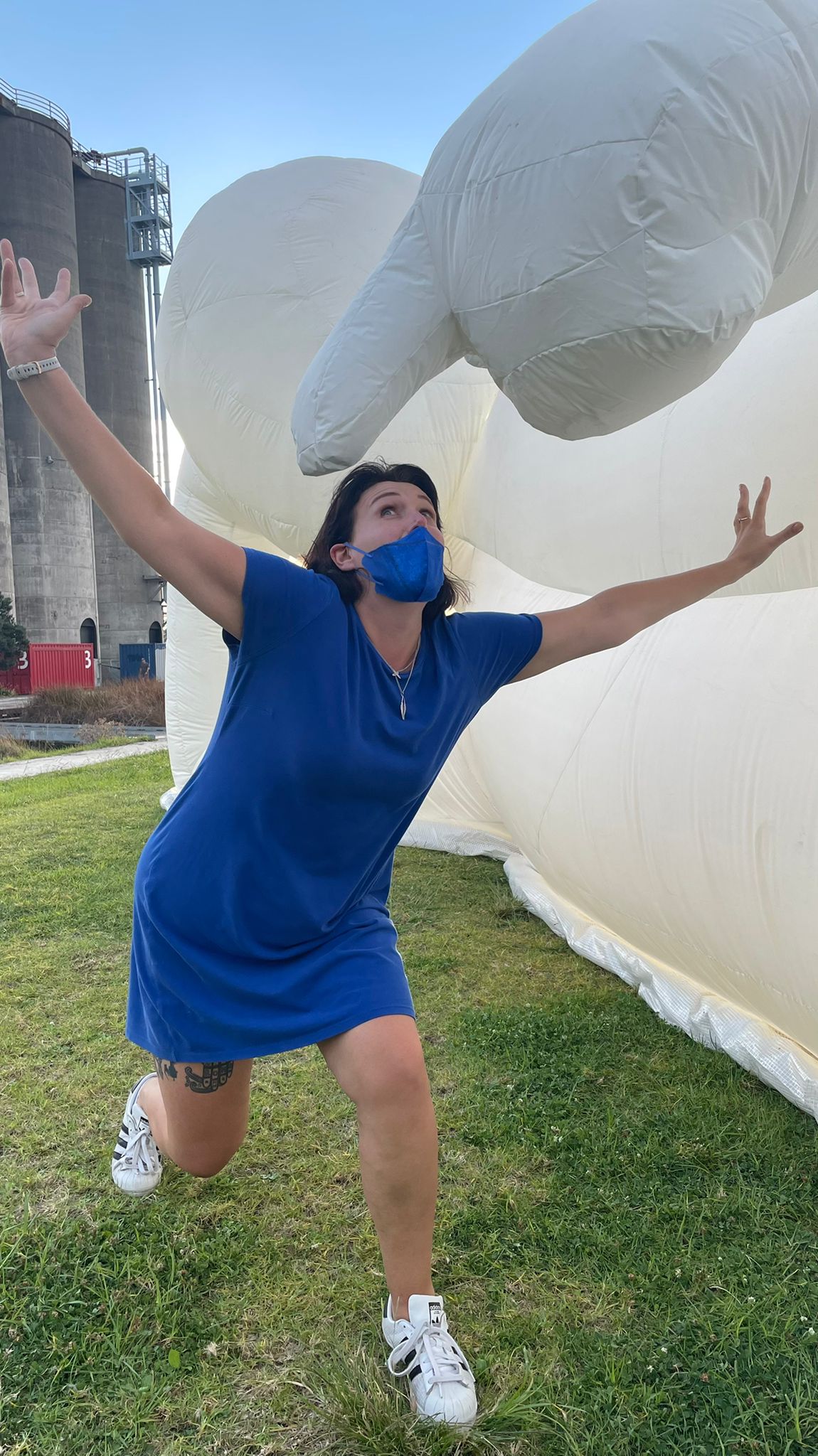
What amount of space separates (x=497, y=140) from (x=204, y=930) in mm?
1073

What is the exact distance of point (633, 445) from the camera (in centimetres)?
218

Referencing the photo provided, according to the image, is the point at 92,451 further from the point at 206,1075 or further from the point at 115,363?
the point at 115,363

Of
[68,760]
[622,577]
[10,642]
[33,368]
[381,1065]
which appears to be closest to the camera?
[33,368]

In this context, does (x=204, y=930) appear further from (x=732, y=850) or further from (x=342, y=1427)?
(x=732, y=850)

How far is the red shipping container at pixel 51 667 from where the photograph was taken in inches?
759

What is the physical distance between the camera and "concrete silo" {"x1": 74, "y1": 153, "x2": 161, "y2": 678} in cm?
2511

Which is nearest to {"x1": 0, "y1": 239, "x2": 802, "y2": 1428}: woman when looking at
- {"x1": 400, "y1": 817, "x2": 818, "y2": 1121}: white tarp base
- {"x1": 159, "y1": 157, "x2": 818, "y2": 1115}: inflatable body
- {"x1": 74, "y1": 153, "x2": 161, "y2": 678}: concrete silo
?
{"x1": 159, "y1": 157, "x2": 818, "y2": 1115}: inflatable body

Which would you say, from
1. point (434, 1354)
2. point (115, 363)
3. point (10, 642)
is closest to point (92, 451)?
point (434, 1354)

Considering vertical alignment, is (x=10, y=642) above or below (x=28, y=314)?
below

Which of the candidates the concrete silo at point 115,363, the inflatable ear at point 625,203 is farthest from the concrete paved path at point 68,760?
the concrete silo at point 115,363

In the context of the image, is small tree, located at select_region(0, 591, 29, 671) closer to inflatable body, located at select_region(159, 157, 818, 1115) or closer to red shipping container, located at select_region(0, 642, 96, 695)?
red shipping container, located at select_region(0, 642, 96, 695)

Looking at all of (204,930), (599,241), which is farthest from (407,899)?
(599,241)

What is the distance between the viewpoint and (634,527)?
7.07 ft

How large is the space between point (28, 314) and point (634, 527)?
4.52ft
